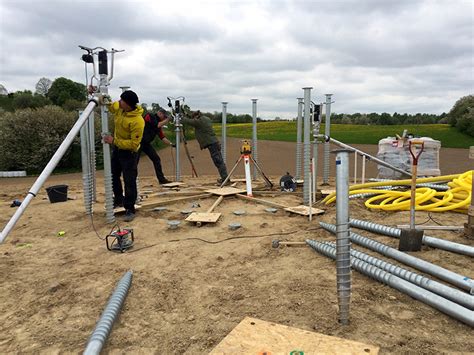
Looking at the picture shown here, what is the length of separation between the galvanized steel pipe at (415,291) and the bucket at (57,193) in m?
5.70

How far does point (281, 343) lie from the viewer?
226cm

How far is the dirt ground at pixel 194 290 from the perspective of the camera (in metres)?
2.59

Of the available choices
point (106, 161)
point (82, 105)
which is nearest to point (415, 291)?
point (106, 161)

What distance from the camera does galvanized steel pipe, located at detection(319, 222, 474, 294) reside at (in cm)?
309

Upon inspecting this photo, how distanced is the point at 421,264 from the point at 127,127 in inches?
163

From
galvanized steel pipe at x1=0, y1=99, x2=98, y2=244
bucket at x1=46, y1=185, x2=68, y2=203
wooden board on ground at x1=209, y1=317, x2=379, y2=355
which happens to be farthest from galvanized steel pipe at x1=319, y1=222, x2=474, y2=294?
bucket at x1=46, y1=185, x2=68, y2=203

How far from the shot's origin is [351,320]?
272 cm

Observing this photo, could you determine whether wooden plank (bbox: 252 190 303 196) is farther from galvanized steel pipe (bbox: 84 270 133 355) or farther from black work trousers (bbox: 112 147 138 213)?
galvanized steel pipe (bbox: 84 270 133 355)

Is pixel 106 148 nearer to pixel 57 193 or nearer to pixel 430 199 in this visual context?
pixel 57 193

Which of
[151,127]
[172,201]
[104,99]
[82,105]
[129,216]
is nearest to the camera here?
[104,99]

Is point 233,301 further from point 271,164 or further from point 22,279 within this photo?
point 271,164

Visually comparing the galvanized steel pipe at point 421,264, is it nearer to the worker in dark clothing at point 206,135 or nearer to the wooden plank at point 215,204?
the wooden plank at point 215,204

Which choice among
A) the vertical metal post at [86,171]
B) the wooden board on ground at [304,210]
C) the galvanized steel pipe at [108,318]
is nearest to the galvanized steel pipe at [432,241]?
the wooden board on ground at [304,210]

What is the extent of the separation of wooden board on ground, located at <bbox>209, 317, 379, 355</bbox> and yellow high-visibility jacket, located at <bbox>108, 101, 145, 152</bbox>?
3711mm
